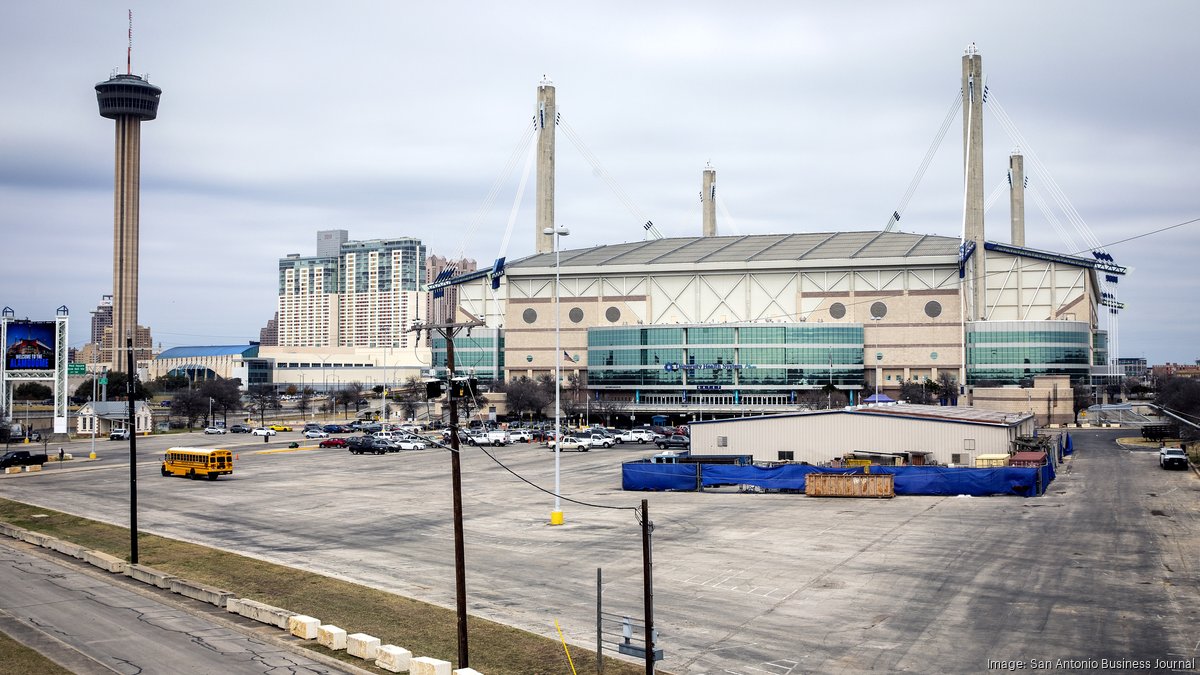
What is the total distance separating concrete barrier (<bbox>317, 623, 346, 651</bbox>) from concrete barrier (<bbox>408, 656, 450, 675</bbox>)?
3.20 m

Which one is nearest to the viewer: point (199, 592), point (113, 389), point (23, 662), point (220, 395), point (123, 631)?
point (23, 662)

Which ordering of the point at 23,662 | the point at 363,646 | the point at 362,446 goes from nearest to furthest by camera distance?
1. the point at 23,662
2. the point at 363,646
3. the point at 362,446

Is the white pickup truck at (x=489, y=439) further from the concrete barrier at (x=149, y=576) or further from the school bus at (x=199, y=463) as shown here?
the concrete barrier at (x=149, y=576)

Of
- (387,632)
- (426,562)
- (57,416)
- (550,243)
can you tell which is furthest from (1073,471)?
(550,243)

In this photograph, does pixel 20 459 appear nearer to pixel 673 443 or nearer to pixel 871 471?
pixel 673 443

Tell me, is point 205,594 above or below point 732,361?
below

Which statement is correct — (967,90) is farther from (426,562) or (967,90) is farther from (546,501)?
(426,562)

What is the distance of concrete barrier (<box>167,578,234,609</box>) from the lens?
27.6m

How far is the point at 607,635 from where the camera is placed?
23.8 meters

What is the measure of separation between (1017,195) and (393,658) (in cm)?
18361

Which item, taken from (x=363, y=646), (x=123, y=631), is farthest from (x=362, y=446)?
(x=363, y=646)

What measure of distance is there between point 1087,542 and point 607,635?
68.2ft

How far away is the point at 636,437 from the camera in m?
97.0

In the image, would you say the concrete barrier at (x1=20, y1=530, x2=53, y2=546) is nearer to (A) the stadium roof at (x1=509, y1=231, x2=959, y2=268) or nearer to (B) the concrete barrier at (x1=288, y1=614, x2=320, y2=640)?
(B) the concrete barrier at (x1=288, y1=614, x2=320, y2=640)
